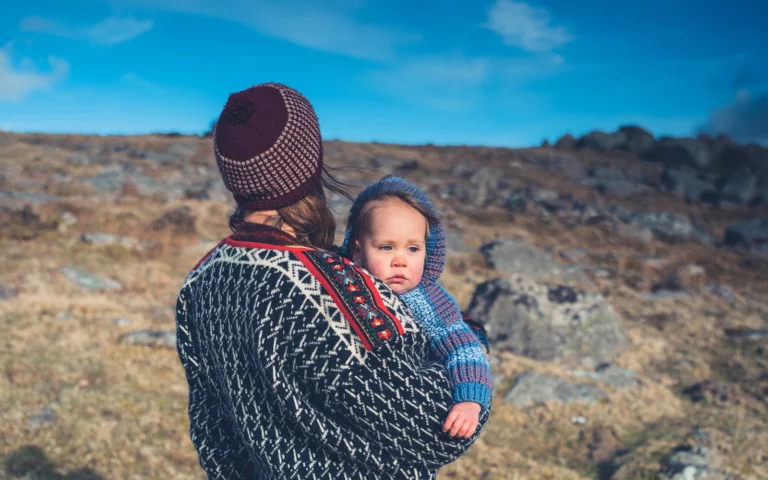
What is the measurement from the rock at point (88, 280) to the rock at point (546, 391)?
8008 millimetres

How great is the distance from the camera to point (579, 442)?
680 cm

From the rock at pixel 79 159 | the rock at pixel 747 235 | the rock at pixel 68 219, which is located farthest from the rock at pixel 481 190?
the rock at pixel 79 159

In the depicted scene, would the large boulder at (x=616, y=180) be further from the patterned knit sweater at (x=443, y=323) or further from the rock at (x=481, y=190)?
the patterned knit sweater at (x=443, y=323)

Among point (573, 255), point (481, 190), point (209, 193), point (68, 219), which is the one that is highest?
point (481, 190)

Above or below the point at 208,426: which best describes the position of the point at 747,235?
above

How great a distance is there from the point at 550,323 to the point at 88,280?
9115mm

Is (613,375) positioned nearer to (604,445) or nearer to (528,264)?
(604,445)

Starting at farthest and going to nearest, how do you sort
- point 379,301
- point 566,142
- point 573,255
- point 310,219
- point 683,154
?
1. point 566,142
2. point 683,154
3. point 573,255
4. point 310,219
5. point 379,301

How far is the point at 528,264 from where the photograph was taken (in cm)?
1653

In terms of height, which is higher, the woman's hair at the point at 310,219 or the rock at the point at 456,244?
the woman's hair at the point at 310,219

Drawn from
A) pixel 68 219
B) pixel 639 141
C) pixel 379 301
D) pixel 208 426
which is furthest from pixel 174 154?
pixel 639 141

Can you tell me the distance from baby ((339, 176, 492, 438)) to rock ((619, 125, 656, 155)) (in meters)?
55.5

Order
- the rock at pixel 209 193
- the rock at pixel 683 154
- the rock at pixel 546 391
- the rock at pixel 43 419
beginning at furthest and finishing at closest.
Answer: the rock at pixel 683 154 → the rock at pixel 209 193 → the rock at pixel 546 391 → the rock at pixel 43 419

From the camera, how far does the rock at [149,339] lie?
8.27 meters
